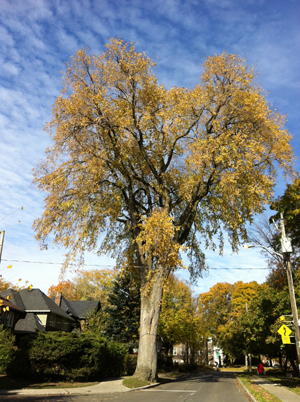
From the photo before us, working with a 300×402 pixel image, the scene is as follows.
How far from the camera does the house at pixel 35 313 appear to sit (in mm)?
32250

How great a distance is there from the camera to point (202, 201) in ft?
69.0

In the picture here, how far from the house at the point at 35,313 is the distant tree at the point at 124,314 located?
7.46m

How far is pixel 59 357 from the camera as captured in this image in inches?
609

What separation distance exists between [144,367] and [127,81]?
49.4ft

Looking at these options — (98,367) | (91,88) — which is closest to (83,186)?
(91,88)

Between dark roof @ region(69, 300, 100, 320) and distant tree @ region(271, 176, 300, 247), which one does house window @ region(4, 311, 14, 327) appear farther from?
distant tree @ region(271, 176, 300, 247)

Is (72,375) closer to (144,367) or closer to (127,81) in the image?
(144,367)

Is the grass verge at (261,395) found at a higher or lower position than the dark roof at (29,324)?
lower

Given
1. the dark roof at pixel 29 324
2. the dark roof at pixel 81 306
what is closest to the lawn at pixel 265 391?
the dark roof at pixel 29 324

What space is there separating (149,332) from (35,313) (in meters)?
22.1

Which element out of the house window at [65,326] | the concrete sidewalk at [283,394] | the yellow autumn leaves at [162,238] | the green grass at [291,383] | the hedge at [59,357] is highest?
the yellow autumn leaves at [162,238]

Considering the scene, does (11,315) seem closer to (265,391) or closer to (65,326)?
(65,326)

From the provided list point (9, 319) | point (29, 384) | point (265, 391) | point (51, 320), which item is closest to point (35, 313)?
point (51, 320)

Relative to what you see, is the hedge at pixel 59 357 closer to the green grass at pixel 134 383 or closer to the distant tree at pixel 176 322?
the green grass at pixel 134 383
